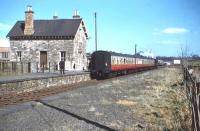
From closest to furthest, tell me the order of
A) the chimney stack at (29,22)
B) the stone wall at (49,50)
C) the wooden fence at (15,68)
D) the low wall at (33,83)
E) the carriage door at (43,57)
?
the low wall at (33,83) < the wooden fence at (15,68) < the chimney stack at (29,22) < the stone wall at (49,50) < the carriage door at (43,57)

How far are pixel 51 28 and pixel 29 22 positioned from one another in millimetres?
3184

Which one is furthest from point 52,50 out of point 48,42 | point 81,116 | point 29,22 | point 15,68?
point 81,116

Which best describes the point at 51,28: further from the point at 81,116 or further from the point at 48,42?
the point at 81,116

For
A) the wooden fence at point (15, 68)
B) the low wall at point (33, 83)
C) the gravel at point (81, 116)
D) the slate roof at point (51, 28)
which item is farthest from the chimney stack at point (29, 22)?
the gravel at point (81, 116)

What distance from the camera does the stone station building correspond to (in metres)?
44.9

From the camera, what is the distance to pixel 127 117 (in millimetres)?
11727

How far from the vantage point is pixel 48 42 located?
4553 cm

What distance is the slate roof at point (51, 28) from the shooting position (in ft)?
149

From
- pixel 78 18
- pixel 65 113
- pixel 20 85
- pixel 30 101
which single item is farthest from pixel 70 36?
pixel 65 113

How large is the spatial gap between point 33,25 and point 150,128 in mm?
39541

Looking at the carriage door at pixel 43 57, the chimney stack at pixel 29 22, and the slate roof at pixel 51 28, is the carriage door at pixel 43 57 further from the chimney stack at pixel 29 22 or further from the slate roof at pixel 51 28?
the chimney stack at pixel 29 22

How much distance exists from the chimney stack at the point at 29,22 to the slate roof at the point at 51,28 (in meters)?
0.69

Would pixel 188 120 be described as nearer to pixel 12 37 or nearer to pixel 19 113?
pixel 19 113

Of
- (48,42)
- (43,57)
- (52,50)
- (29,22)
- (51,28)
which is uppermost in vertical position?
(29,22)
